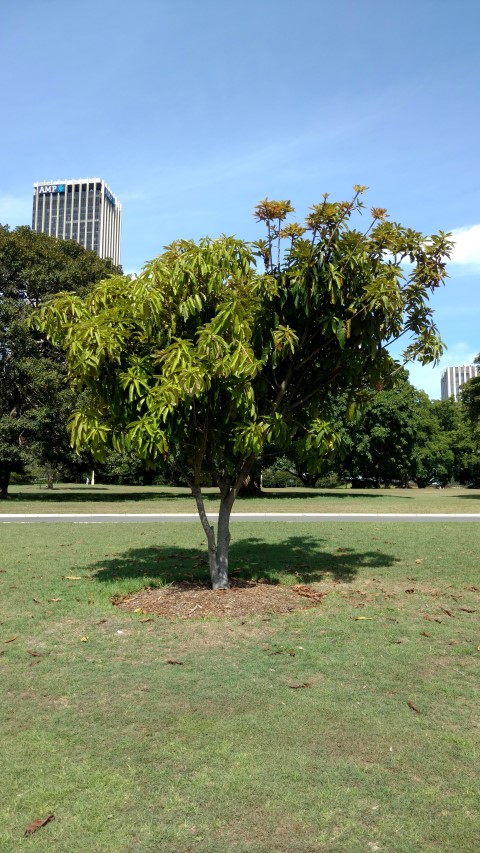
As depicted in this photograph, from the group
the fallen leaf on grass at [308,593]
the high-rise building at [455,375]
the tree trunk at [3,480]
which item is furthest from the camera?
the high-rise building at [455,375]

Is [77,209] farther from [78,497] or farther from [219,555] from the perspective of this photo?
[219,555]

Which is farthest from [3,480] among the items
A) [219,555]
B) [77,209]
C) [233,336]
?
[77,209]

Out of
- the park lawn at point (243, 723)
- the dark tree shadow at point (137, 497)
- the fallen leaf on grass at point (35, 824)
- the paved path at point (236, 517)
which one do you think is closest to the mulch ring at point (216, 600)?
the park lawn at point (243, 723)

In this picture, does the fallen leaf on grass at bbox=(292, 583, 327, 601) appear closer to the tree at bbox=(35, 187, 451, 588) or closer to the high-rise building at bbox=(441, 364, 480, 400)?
the tree at bbox=(35, 187, 451, 588)

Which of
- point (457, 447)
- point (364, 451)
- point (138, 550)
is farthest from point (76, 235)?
point (138, 550)

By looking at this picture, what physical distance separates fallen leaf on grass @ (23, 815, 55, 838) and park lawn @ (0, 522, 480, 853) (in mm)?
39

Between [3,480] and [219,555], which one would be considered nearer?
[219,555]

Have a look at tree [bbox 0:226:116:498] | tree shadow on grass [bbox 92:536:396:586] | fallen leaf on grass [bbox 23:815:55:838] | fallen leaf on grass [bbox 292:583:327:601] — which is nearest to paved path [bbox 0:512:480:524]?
tree shadow on grass [bbox 92:536:396:586]

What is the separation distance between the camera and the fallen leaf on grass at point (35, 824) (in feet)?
9.73

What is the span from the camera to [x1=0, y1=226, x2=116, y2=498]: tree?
27.5m

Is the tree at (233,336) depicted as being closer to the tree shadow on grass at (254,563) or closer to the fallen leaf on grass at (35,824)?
the tree shadow on grass at (254,563)

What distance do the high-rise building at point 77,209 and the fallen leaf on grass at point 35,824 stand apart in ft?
637

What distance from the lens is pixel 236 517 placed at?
19938mm

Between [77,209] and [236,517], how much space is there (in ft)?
619
